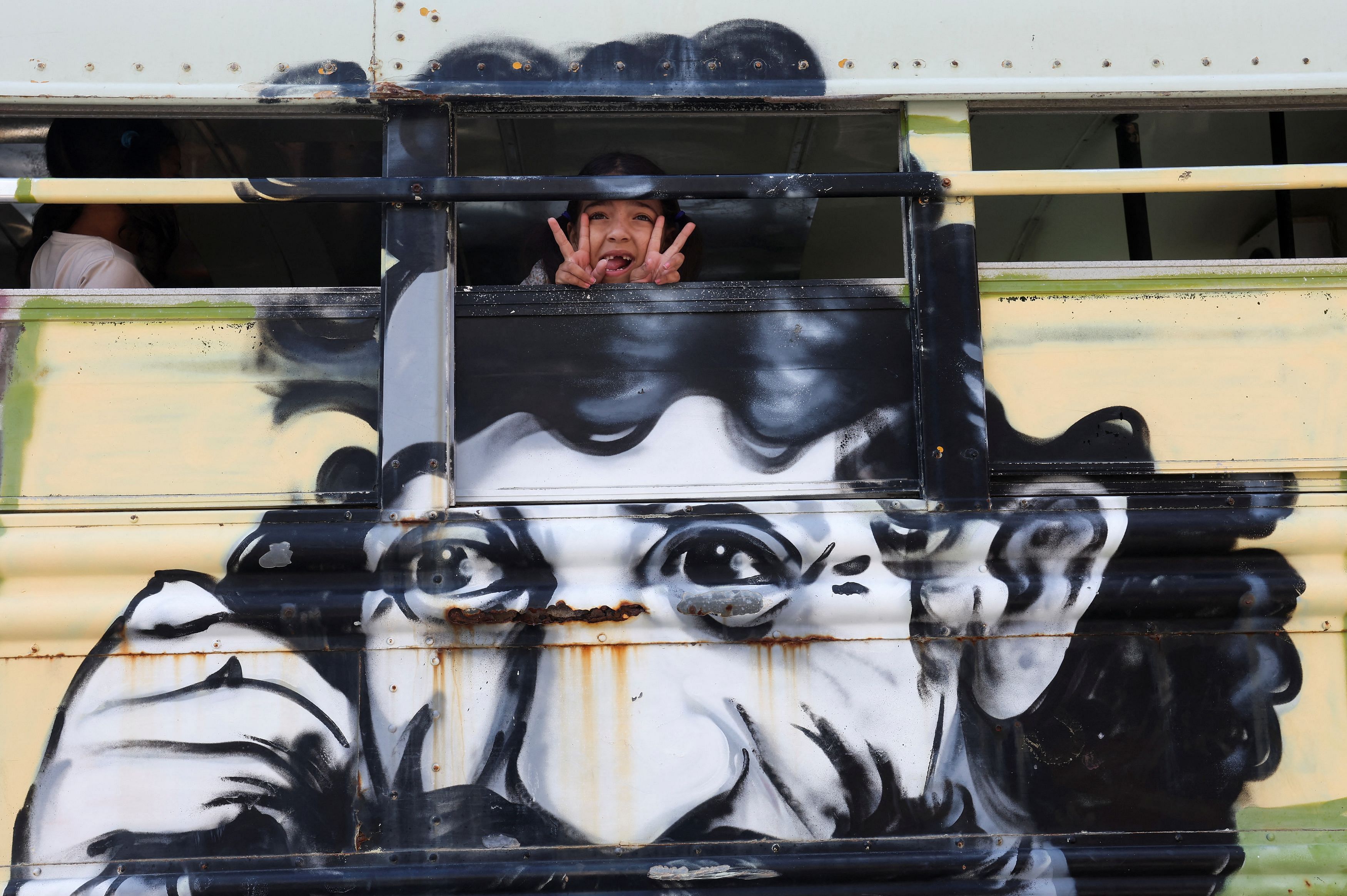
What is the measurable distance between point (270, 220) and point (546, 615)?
1493 mm

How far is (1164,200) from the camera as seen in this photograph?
8.04 ft

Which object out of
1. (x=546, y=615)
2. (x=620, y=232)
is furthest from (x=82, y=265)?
(x=546, y=615)

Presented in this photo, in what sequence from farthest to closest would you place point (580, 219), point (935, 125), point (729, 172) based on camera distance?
1. point (729, 172)
2. point (580, 219)
3. point (935, 125)

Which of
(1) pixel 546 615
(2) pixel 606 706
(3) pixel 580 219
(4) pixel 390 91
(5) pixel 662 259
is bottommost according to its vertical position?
(2) pixel 606 706

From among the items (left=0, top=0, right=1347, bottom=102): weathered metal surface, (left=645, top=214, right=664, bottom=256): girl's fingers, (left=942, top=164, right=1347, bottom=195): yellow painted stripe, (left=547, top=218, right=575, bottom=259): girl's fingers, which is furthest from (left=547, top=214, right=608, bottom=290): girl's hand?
(left=942, top=164, right=1347, bottom=195): yellow painted stripe

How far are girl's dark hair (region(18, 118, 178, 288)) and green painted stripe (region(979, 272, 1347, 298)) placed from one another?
1625 mm

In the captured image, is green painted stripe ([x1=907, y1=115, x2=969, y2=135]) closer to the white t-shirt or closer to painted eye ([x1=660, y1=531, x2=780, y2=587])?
painted eye ([x1=660, y1=531, x2=780, y2=587])

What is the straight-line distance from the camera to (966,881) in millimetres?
1440

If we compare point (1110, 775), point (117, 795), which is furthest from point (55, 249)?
point (1110, 775)

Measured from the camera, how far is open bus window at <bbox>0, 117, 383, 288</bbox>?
204cm

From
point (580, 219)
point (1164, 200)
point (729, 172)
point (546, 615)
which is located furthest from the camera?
point (1164, 200)

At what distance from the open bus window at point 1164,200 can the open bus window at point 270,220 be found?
149 centimetres

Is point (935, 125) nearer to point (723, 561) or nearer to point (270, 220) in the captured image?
point (723, 561)

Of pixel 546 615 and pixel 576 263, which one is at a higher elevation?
pixel 576 263
